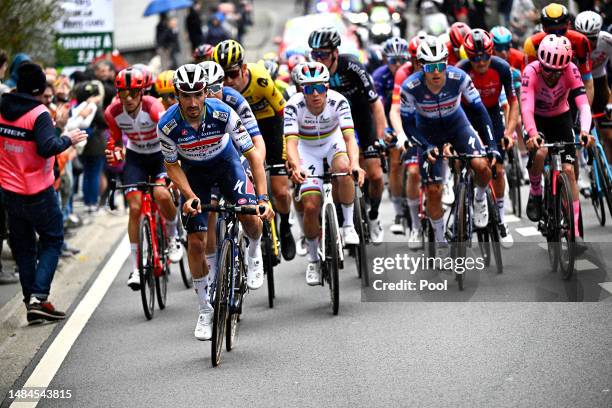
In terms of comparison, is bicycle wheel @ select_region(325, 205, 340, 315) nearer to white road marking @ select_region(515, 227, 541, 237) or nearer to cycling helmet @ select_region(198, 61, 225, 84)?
cycling helmet @ select_region(198, 61, 225, 84)

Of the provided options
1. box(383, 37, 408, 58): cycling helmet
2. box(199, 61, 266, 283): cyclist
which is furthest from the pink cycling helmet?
box(383, 37, 408, 58): cycling helmet

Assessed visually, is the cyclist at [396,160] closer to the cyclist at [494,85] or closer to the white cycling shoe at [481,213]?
the cyclist at [494,85]

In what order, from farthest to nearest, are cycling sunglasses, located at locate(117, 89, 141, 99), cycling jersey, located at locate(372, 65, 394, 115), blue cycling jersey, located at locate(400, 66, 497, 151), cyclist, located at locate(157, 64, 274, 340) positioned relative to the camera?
cycling jersey, located at locate(372, 65, 394, 115)
blue cycling jersey, located at locate(400, 66, 497, 151)
cycling sunglasses, located at locate(117, 89, 141, 99)
cyclist, located at locate(157, 64, 274, 340)

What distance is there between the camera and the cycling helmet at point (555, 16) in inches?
480

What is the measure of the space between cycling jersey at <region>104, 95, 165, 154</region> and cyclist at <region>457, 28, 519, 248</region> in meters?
3.09

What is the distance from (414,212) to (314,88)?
2916mm

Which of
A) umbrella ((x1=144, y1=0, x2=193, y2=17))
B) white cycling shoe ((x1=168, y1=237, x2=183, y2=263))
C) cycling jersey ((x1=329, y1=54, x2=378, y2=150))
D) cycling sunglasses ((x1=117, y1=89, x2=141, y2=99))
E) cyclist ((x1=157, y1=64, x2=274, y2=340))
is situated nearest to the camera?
cyclist ((x1=157, y1=64, x2=274, y2=340))

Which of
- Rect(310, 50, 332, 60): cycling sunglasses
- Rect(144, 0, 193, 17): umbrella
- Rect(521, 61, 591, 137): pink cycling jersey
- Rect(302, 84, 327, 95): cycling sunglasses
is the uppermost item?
Rect(302, 84, 327, 95): cycling sunglasses

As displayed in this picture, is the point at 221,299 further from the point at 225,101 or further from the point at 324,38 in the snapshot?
the point at 324,38

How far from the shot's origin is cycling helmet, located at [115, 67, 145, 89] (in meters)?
10.8

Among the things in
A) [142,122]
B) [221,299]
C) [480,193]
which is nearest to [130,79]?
[142,122]

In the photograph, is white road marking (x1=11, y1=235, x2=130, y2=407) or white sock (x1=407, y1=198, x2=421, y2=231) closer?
white road marking (x1=11, y1=235, x2=130, y2=407)

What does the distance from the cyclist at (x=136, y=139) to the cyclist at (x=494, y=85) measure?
10.1ft

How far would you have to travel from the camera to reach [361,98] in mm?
12422
